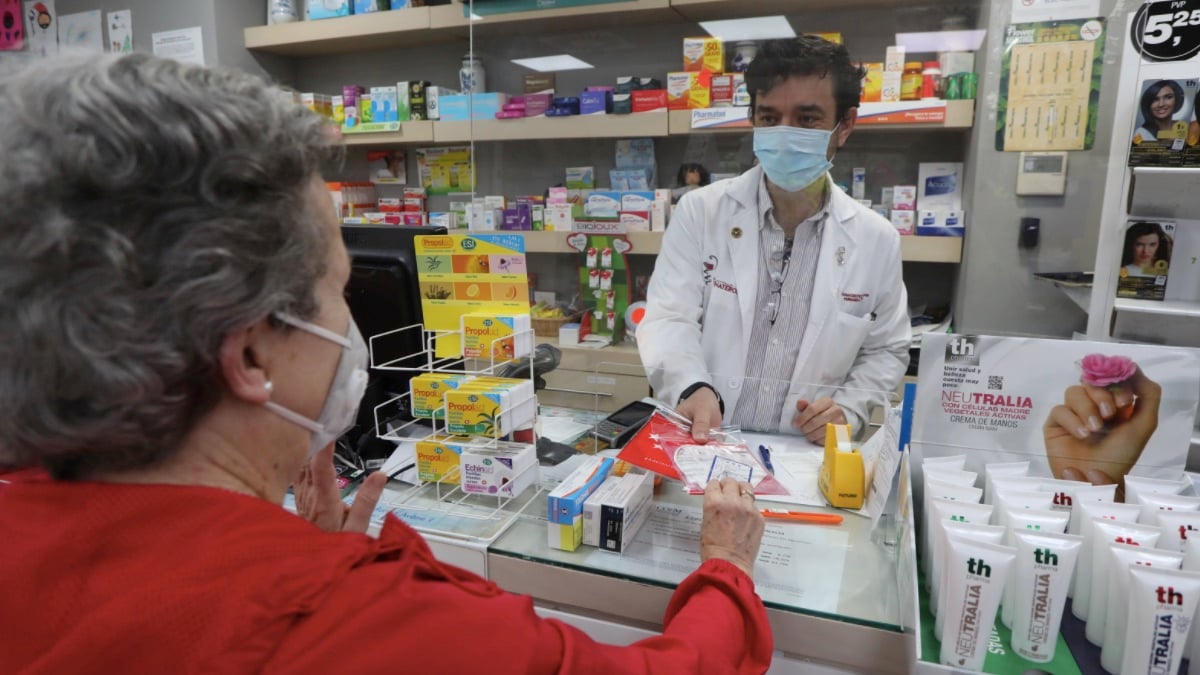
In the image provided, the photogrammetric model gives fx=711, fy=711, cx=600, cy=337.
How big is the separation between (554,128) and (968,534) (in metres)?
3.35

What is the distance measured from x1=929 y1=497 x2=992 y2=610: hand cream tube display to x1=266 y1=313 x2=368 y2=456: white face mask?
79 cm

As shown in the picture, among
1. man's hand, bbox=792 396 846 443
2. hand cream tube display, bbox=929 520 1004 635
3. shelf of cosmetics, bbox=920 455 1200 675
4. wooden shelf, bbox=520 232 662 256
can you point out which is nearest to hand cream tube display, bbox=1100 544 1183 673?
shelf of cosmetics, bbox=920 455 1200 675

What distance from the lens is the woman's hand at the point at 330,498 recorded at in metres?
1.19

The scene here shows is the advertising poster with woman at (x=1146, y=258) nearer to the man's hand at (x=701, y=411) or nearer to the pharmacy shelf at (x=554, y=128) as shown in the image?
the pharmacy shelf at (x=554, y=128)

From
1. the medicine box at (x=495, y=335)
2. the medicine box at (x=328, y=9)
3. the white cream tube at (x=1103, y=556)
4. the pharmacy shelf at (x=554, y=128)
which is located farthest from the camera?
the medicine box at (x=328, y=9)

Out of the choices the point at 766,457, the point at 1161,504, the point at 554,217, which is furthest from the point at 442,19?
the point at 1161,504

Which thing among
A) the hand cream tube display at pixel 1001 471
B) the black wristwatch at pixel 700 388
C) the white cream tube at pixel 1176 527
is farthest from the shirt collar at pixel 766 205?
the white cream tube at pixel 1176 527

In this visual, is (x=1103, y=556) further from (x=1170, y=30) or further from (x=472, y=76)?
(x=472, y=76)

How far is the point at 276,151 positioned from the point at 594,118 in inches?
129

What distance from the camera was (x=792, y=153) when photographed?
2.24 metres

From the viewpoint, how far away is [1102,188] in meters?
3.15

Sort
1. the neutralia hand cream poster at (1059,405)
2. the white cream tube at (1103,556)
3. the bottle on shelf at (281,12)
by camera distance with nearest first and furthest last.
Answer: the white cream tube at (1103,556) → the neutralia hand cream poster at (1059,405) → the bottle on shelf at (281,12)

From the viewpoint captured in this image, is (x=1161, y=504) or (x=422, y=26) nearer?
(x=1161, y=504)

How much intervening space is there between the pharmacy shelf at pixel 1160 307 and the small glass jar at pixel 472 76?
3.37 m
